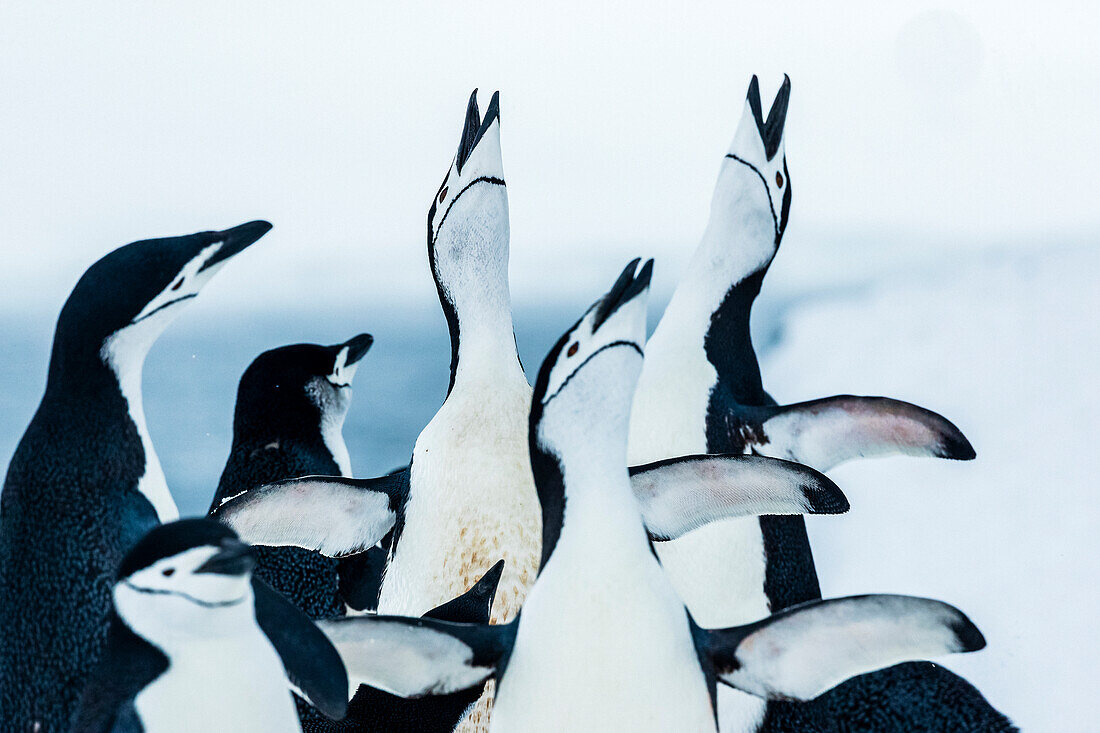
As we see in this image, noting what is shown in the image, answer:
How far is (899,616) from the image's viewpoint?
3.33ft

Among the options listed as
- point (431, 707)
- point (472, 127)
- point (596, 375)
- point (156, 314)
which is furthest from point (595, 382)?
point (472, 127)

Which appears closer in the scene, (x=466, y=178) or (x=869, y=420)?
(x=869, y=420)

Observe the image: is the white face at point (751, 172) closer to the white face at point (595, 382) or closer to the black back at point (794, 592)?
the black back at point (794, 592)

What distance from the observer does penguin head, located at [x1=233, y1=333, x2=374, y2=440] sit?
68.9 inches

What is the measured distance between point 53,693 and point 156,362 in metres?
1.17

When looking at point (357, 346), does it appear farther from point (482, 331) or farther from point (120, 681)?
point (120, 681)

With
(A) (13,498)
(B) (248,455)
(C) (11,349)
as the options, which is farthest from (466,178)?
(C) (11,349)

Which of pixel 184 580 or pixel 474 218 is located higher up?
pixel 474 218

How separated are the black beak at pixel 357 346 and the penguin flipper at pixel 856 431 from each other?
672 mm

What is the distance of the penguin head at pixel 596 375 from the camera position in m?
0.98

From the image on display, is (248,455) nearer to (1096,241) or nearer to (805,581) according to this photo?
(805,581)

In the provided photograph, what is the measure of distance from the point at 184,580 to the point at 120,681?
0.12 meters

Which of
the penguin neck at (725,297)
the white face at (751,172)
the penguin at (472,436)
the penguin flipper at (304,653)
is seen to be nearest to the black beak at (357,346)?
the penguin at (472,436)

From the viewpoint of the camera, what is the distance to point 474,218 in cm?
154
